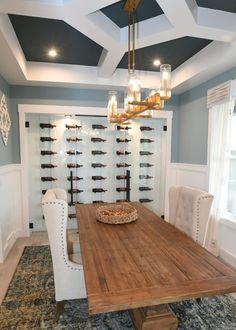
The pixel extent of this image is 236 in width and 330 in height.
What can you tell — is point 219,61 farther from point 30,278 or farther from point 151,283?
point 30,278

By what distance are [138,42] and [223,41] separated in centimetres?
88

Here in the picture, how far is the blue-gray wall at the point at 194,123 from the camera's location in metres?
3.32

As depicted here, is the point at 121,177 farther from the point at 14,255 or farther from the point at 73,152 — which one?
the point at 14,255

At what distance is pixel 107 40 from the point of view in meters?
2.32

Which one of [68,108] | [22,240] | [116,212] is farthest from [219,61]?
[22,240]

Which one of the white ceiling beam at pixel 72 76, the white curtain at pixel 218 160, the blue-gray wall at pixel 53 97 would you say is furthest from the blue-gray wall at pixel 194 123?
the blue-gray wall at pixel 53 97

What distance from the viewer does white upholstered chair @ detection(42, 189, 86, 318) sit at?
162cm

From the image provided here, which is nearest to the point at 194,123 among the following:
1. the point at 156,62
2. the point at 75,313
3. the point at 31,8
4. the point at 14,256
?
the point at 156,62

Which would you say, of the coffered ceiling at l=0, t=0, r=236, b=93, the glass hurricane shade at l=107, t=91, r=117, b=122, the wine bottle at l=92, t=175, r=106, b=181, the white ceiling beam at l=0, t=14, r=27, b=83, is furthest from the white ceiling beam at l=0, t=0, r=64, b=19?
the wine bottle at l=92, t=175, r=106, b=181

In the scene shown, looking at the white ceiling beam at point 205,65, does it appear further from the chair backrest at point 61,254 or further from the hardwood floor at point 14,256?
the hardwood floor at point 14,256

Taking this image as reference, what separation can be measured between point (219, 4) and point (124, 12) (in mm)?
840

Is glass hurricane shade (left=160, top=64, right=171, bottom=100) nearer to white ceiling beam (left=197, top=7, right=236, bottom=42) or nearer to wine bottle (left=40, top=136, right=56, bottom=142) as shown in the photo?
white ceiling beam (left=197, top=7, right=236, bottom=42)

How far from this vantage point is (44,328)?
1756mm

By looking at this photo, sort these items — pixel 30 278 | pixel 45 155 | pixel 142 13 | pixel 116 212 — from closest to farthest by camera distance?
pixel 142 13 → pixel 116 212 → pixel 30 278 → pixel 45 155
